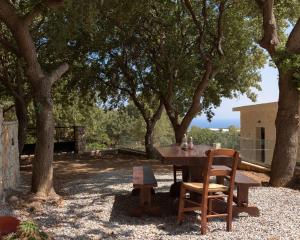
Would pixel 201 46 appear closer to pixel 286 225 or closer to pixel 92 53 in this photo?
pixel 92 53

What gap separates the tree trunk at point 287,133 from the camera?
10.4 m

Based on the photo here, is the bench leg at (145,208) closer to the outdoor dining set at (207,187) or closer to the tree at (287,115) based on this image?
the outdoor dining set at (207,187)

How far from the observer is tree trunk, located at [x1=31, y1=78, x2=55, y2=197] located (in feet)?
29.6

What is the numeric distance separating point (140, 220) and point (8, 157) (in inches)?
148

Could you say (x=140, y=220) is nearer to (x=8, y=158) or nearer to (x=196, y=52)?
(x=8, y=158)

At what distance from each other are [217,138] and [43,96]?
36.7 ft

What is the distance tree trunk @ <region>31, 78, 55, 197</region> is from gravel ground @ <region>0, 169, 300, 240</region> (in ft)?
1.92

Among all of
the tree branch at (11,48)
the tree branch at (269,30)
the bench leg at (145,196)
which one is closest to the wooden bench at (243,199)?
the bench leg at (145,196)

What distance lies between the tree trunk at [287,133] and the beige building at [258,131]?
18.8ft

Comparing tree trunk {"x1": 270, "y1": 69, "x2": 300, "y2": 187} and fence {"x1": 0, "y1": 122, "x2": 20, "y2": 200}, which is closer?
fence {"x1": 0, "y1": 122, "x2": 20, "y2": 200}

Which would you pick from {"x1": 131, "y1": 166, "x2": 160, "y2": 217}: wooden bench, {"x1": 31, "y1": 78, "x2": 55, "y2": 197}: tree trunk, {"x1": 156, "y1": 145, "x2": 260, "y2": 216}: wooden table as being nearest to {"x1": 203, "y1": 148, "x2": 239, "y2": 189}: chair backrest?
{"x1": 156, "y1": 145, "x2": 260, "y2": 216}: wooden table

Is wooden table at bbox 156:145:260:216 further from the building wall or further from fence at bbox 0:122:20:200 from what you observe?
the building wall

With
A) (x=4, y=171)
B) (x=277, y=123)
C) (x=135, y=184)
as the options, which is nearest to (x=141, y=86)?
(x=277, y=123)

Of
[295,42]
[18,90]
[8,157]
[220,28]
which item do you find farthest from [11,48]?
[220,28]
